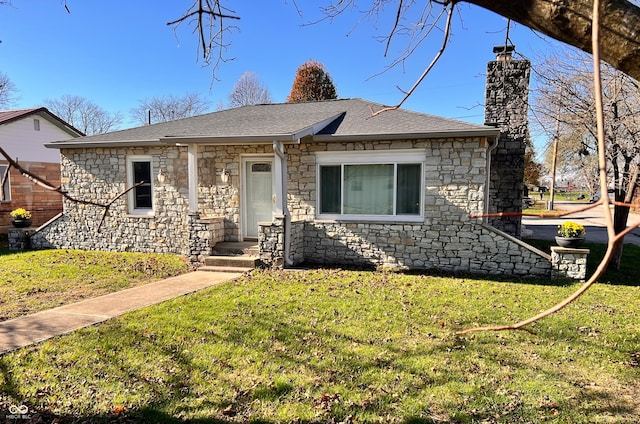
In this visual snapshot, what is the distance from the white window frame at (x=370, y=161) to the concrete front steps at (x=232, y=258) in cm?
182

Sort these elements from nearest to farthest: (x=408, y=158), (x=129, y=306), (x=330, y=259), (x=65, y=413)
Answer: (x=65, y=413) → (x=129, y=306) → (x=408, y=158) → (x=330, y=259)

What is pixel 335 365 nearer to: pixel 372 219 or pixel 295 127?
pixel 372 219

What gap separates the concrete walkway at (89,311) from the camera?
475cm

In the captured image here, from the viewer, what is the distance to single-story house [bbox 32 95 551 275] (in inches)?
333

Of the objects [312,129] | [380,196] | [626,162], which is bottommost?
[380,196]

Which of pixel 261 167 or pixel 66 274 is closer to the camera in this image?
pixel 66 274

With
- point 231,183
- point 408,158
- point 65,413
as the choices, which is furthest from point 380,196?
point 65,413

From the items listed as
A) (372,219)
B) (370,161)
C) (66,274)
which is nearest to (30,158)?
(66,274)

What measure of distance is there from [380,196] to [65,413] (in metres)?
7.23

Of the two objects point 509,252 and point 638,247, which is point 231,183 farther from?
point 638,247

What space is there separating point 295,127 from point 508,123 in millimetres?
6057

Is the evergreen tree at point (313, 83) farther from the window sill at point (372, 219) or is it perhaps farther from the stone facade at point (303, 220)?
the window sill at point (372, 219)

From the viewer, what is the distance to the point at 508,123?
10.9 meters

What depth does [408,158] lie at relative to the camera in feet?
28.9
